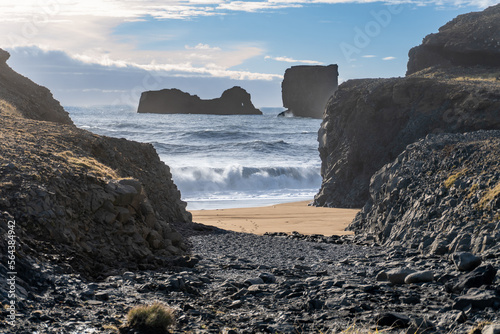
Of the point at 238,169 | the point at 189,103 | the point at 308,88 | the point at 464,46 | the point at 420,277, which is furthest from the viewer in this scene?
the point at 189,103

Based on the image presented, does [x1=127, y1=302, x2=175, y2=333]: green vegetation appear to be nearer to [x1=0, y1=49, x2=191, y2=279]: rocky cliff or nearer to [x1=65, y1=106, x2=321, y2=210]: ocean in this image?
[x1=0, y1=49, x2=191, y2=279]: rocky cliff

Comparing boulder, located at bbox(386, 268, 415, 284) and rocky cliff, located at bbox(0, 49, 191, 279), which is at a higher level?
rocky cliff, located at bbox(0, 49, 191, 279)

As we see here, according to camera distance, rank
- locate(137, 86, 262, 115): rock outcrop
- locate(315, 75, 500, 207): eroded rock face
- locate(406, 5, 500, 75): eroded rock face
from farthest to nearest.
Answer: locate(137, 86, 262, 115): rock outcrop, locate(406, 5, 500, 75): eroded rock face, locate(315, 75, 500, 207): eroded rock face

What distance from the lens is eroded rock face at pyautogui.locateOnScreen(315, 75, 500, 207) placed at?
23.6 meters

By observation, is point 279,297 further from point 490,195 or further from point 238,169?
point 238,169

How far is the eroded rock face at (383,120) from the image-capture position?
23.6 m

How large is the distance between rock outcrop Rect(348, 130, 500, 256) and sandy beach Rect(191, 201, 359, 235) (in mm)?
2003

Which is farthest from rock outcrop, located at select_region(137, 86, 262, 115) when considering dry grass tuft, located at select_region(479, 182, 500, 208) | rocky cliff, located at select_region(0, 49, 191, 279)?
dry grass tuft, located at select_region(479, 182, 500, 208)

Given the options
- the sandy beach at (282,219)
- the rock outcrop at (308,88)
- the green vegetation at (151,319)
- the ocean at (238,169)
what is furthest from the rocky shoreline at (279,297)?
the rock outcrop at (308,88)

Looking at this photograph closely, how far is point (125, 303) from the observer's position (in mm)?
8008

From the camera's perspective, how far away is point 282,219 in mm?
22172

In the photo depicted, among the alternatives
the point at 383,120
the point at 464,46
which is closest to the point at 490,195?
the point at 383,120

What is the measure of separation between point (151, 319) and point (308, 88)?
147614mm

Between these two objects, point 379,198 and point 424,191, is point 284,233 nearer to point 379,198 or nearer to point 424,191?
point 379,198
